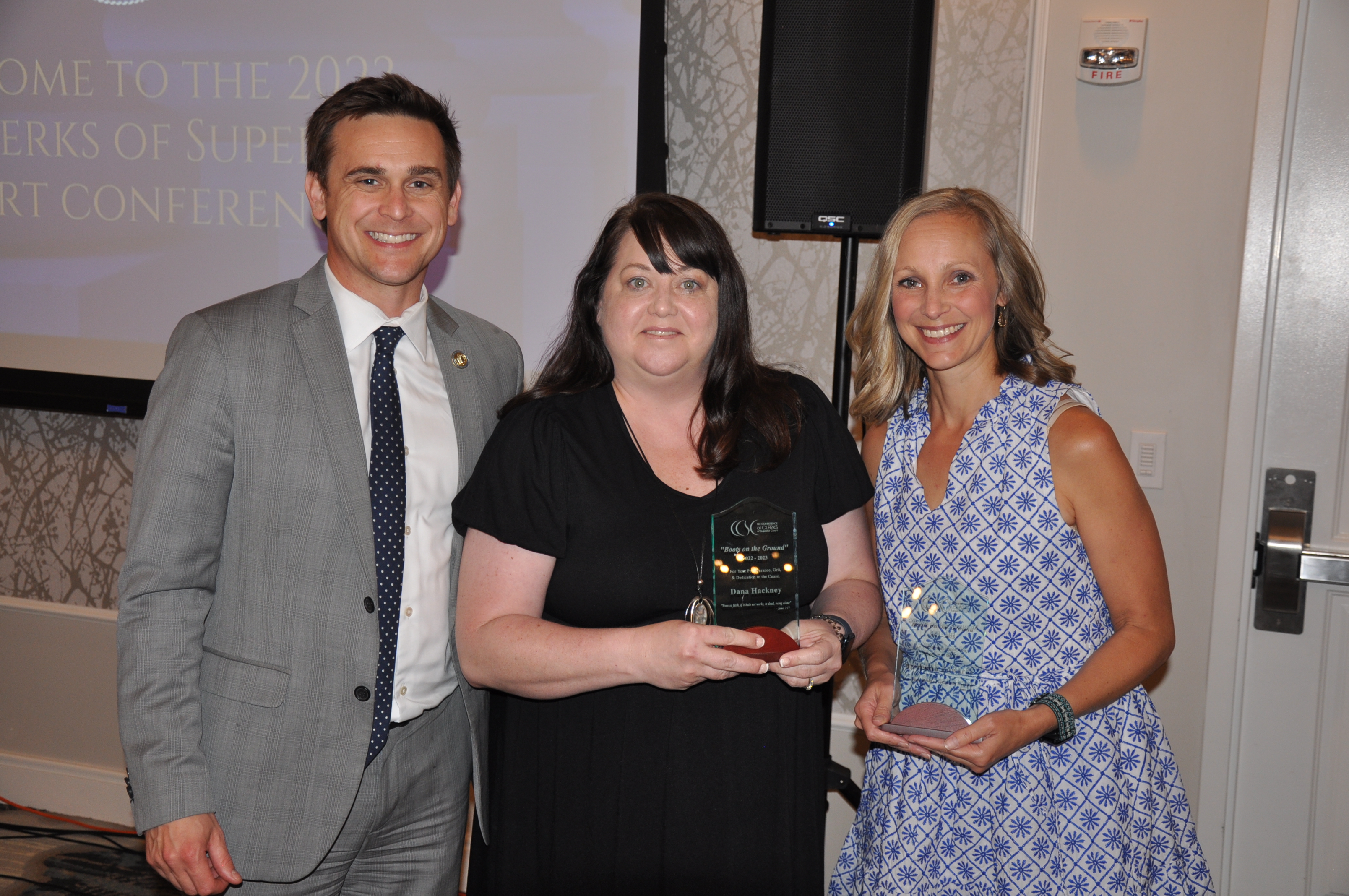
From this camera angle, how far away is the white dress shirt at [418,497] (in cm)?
171

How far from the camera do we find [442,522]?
5.73 ft

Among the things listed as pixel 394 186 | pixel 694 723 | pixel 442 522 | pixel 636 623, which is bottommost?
pixel 694 723

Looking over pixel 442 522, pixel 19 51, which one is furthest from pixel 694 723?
pixel 19 51

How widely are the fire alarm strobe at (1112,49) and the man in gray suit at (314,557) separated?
1.84 metres

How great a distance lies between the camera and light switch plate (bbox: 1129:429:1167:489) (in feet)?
8.98

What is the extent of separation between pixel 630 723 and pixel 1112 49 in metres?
2.24

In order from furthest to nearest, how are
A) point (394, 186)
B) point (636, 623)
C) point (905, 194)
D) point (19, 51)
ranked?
point (19, 51)
point (905, 194)
point (394, 186)
point (636, 623)

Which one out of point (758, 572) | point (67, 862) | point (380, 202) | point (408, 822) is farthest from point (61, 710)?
point (758, 572)

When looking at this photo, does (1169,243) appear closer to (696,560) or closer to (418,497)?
(696,560)

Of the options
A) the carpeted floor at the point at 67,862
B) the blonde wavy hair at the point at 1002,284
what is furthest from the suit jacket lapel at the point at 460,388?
the carpeted floor at the point at 67,862

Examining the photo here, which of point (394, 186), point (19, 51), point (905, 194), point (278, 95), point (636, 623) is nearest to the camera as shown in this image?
point (636, 623)

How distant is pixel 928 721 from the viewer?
1578mm

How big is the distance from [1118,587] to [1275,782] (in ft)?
5.17

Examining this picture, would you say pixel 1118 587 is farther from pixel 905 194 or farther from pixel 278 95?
pixel 278 95
